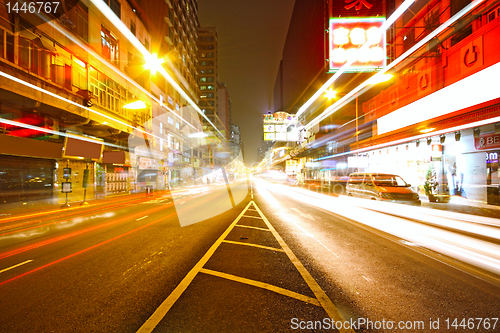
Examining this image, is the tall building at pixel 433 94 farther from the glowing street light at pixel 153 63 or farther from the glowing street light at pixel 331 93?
the glowing street light at pixel 153 63

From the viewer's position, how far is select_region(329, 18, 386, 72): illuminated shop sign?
13.2 m

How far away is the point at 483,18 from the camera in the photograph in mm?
11742

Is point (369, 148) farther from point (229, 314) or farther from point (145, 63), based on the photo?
point (145, 63)

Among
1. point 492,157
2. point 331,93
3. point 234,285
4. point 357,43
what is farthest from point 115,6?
point 492,157

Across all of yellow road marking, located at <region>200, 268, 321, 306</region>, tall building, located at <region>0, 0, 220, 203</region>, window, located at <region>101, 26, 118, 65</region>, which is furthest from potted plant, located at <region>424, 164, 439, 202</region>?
window, located at <region>101, 26, 118, 65</region>

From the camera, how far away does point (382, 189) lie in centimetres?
1263

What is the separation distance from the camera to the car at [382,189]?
1227cm

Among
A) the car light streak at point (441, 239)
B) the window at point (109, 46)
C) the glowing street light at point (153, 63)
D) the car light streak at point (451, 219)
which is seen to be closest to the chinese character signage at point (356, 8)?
the car light streak at point (451, 219)

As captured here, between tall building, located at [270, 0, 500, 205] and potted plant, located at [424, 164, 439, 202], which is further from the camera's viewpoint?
potted plant, located at [424, 164, 439, 202]

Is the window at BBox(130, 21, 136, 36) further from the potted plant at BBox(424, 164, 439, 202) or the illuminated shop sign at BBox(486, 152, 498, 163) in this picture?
the illuminated shop sign at BBox(486, 152, 498, 163)

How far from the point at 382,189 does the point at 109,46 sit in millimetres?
28784

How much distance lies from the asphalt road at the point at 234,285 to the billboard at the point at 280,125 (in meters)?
24.2

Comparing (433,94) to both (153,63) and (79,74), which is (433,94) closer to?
(79,74)

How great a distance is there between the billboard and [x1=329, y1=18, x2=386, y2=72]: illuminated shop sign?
1674 centimetres
